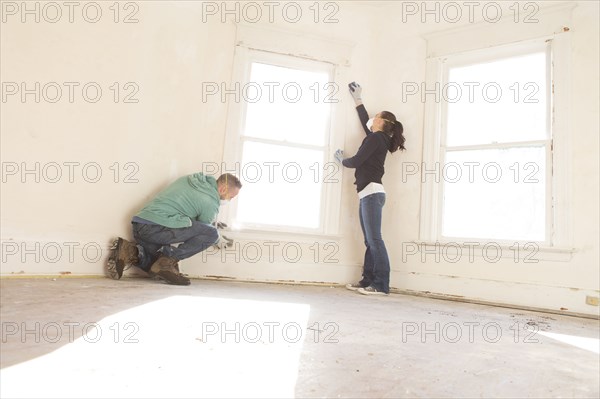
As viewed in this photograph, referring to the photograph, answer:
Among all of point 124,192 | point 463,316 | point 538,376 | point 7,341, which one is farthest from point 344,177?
point 7,341

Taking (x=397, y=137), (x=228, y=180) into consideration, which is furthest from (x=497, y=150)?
(x=228, y=180)

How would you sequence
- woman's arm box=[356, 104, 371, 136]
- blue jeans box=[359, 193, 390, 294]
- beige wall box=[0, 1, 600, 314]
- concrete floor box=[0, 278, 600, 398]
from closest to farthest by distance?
concrete floor box=[0, 278, 600, 398] < beige wall box=[0, 1, 600, 314] < blue jeans box=[359, 193, 390, 294] < woman's arm box=[356, 104, 371, 136]

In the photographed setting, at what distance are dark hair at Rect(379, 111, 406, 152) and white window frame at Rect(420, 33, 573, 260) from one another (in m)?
0.28

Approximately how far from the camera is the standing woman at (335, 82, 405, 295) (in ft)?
9.77

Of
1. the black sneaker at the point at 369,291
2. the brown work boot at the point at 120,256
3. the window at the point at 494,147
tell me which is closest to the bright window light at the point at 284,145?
the black sneaker at the point at 369,291

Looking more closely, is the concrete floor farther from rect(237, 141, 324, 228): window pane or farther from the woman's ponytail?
the woman's ponytail

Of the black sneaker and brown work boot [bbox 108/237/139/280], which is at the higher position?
brown work boot [bbox 108/237/139/280]

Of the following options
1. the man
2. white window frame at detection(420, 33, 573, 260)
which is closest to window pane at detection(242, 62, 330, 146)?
the man

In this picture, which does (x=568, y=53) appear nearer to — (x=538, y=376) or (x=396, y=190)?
(x=396, y=190)

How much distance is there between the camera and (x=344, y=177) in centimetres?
344

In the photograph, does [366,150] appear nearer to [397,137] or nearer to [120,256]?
[397,137]

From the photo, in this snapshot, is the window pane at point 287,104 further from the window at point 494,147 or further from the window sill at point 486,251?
the window sill at point 486,251

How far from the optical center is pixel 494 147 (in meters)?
3.02

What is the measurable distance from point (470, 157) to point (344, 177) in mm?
1096
